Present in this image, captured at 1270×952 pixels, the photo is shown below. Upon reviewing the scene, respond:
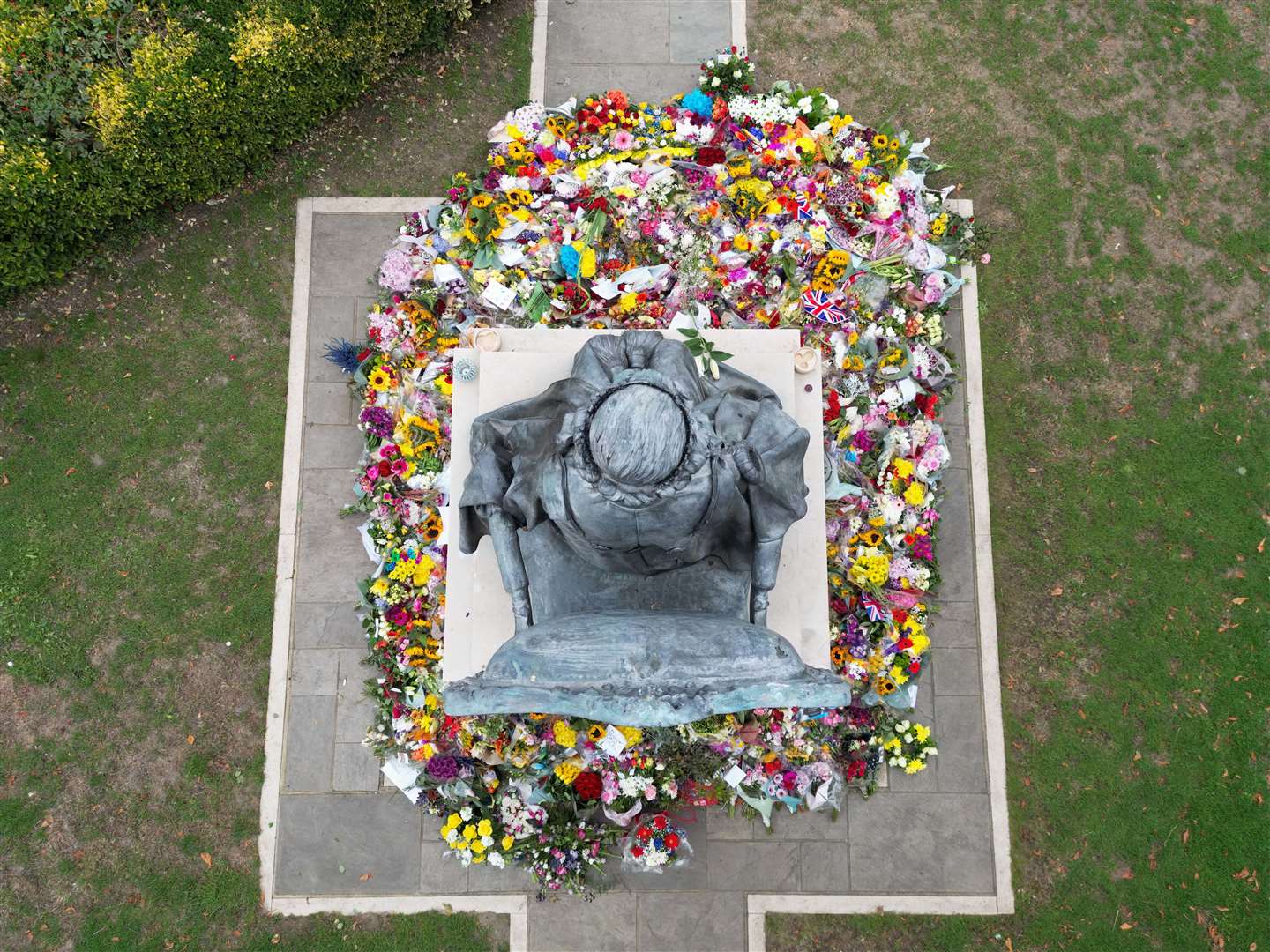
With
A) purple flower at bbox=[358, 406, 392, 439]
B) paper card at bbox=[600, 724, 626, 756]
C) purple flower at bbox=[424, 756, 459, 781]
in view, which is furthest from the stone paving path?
paper card at bbox=[600, 724, 626, 756]

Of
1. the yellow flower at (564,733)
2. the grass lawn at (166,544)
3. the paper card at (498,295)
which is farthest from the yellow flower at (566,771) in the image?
the paper card at (498,295)

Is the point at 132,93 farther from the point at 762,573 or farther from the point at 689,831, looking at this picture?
the point at 689,831

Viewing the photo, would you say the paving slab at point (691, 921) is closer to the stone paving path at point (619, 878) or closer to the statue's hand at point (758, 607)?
the stone paving path at point (619, 878)

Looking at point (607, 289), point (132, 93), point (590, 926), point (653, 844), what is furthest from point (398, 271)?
point (590, 926)

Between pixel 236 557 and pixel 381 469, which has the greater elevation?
pixel 381 469

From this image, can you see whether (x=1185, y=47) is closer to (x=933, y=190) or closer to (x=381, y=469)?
(x=933, y=190)

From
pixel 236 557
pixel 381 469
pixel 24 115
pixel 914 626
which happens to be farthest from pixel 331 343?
pixel 914 626

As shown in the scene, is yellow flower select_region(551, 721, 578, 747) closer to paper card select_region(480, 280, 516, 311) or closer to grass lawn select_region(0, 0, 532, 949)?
grass lawn select_region(0, 0, 532, 949)
